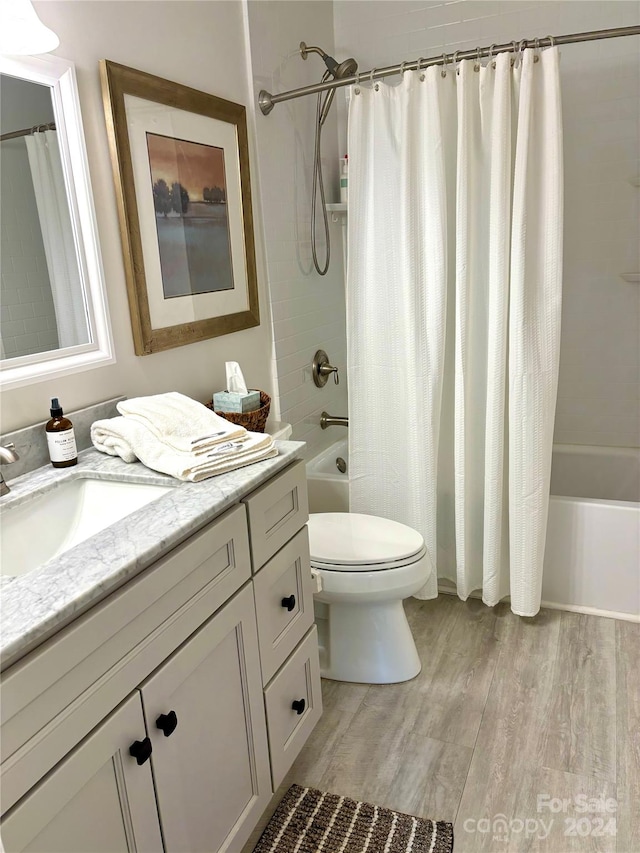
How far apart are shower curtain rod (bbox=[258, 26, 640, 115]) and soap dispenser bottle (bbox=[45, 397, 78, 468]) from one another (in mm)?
1380

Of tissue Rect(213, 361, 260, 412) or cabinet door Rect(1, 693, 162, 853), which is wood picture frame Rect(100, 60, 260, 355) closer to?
tissue Rect(213, 361, 260, 412)

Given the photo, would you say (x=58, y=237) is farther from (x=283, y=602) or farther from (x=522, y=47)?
(x=522, y=47)

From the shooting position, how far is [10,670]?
2.66 feet

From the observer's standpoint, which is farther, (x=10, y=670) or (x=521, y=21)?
(x=521, y=21)

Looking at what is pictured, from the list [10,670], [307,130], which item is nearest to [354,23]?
[307,130]

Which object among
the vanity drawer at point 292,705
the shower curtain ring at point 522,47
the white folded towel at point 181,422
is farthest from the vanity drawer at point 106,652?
the shower curtain ring at point 522,47

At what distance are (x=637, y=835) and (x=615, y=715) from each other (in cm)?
40

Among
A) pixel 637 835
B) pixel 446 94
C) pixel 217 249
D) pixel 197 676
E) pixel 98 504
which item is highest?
pixel 446 94

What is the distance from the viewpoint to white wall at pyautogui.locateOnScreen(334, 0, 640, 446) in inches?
101

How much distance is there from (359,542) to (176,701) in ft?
3.25

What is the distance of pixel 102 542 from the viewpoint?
1062 mm

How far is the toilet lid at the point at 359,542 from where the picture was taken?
1.94 metres

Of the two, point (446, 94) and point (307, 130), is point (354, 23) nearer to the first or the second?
point (307, 130)

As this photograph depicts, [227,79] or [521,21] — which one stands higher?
[521,21]
